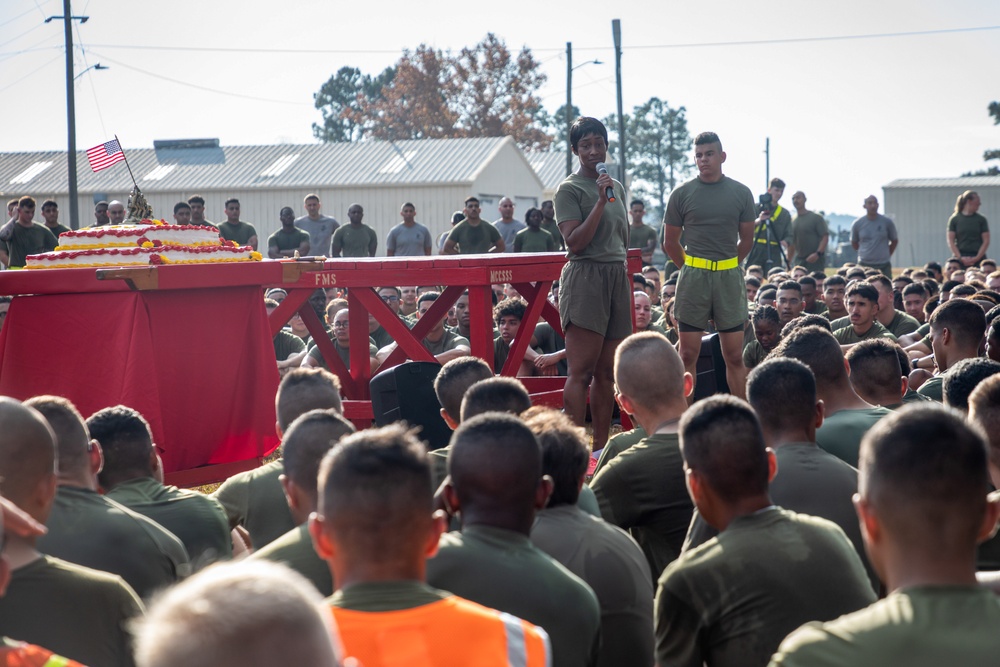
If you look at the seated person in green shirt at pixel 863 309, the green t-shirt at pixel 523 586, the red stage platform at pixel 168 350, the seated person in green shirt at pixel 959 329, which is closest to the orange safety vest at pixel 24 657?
the green t-shirt at pixel 523 586

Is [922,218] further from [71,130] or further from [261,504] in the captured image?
[261,504]

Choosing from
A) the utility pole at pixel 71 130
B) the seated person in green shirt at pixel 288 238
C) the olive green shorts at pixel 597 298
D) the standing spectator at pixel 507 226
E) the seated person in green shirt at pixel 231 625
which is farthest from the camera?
the utility pole at pixel 71 130

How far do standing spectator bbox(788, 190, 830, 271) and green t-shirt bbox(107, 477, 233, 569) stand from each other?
14.9 m

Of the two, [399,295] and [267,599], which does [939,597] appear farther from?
[399,295]

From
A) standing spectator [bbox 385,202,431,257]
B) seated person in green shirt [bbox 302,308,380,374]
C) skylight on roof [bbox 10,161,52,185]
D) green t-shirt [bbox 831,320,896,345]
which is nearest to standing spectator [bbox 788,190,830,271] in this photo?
standing spectator [bbox 385,202,431,257]

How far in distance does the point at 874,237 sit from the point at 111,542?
15.3 m

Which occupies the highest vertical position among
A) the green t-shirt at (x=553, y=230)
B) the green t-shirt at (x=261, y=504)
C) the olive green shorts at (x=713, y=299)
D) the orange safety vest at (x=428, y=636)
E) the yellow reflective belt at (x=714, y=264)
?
the green t-shirt at (x=553, y=230)

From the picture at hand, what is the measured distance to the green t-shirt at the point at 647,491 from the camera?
12.9ft

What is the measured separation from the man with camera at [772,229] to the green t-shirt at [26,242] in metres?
10.2

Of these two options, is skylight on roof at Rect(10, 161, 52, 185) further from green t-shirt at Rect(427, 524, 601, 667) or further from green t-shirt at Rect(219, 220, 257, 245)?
green t-shirt at Rect(427, 524, 601, 667)

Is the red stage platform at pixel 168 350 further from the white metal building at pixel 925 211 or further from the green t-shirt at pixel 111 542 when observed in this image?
the white metal building at pixel 925 211

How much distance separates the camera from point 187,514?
3.70m

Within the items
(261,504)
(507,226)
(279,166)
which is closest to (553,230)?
(507,226)

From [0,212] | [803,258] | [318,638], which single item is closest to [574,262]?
[318,638]
